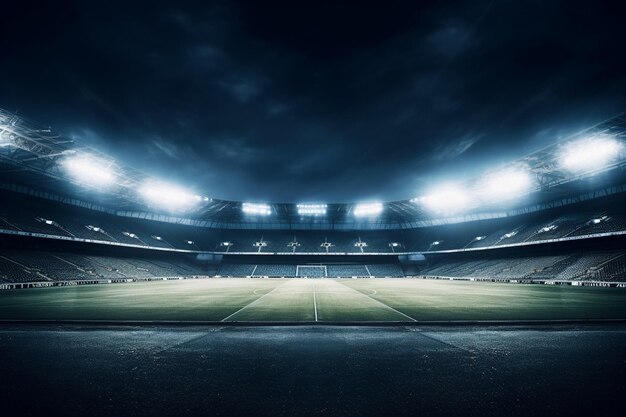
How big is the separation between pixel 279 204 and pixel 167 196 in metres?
22.6

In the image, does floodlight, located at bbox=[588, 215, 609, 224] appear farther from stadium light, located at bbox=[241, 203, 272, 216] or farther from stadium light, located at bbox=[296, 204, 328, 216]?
stadium light, located at bbox=[241, 203, 272, 216]

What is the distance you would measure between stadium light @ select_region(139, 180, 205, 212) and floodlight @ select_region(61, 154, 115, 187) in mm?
5842

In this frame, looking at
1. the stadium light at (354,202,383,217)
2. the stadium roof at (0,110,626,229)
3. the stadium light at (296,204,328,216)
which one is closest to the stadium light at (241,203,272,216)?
the stadium roof at (0,110,626,229)

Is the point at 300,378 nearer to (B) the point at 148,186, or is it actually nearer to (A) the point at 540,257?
(B) the point at 148,186

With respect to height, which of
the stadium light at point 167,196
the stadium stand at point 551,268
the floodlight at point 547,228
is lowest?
the stadium stand at point 551,268

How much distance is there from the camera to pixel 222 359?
5.87 meters

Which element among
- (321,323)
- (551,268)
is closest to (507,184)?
(551,268)

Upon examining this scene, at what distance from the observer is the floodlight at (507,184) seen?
116ft

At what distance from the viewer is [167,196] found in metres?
45.8

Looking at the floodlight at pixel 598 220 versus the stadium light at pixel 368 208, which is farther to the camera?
the stadium light at pixel 368 208

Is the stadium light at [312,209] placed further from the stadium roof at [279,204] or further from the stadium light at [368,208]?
the stadium light at [368,208]

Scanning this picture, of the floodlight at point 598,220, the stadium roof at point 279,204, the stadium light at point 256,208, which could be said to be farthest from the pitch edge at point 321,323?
the stadium light at point 256,208

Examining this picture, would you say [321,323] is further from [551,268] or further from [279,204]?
[279,204]

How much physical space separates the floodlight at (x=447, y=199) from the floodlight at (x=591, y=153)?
47.7ft
